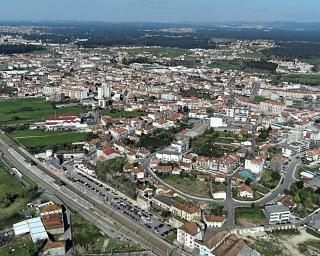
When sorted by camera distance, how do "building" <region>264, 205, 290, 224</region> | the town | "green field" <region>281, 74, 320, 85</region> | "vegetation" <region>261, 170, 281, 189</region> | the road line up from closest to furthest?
the town, "building" <region>264, 205, 290, 224</region>, the road, "vegetation" <region>261, 170, 281, 189</region>, "green field" <region>281, 74, 320, 85</region>

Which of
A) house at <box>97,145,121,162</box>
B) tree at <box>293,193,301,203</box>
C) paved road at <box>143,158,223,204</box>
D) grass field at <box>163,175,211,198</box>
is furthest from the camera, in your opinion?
house at <box>97,145,121,162</box>

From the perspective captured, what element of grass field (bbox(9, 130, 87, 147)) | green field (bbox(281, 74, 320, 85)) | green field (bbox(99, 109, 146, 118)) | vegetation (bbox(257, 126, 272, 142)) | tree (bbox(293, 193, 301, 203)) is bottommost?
green field (bbox(281, 74, 320, 85))

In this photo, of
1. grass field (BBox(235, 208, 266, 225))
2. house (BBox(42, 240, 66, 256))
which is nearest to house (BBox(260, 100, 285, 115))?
grass field (BBox(235, 208, 266, 225))

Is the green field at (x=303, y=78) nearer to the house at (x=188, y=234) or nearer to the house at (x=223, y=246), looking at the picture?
the house at (x=188, y=234)

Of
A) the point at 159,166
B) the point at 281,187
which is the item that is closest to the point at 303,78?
the point at 281,187

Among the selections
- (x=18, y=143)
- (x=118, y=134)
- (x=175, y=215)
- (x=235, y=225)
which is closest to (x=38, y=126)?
(x=18, y=143)

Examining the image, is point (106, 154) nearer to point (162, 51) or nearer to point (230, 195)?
point (230, 195)

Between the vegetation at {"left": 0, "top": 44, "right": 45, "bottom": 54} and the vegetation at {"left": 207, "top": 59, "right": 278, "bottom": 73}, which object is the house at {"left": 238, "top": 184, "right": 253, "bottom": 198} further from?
the vegetation at {"left": 0, "top": 44, "right": 45, "bottom": 54}

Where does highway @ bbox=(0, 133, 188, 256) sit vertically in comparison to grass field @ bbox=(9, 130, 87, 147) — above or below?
above
